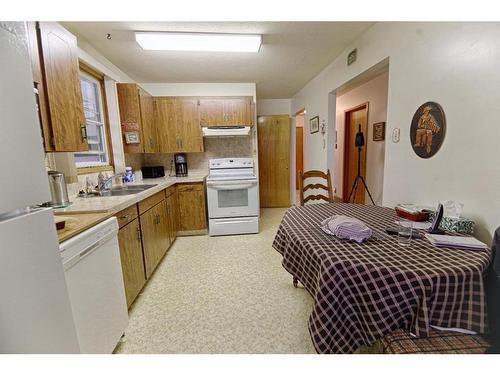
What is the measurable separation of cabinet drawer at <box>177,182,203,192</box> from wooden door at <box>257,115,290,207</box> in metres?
1.87

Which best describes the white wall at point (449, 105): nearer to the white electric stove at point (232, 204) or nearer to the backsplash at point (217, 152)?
the white electric stove at point (232, 204)

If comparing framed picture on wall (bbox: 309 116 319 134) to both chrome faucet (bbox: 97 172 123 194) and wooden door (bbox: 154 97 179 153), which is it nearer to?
wooden door (bbox: 154 97 179 153)

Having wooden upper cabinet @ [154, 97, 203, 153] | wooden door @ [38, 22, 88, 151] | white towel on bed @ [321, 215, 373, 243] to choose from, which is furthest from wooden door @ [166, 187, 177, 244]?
white towel on bed @ [321, 215, 373, 243]

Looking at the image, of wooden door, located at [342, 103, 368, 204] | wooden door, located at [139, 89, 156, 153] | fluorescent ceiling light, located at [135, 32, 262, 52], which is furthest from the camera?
wooden door, located at [342, 103, 368, 204]

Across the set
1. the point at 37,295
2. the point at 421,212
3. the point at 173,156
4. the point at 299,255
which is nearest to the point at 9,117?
the point at 37,295

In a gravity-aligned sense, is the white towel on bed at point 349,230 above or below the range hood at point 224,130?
below

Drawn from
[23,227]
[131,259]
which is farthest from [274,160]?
[23,227]

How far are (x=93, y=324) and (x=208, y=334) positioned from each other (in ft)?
2.32

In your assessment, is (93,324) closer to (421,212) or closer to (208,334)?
(208,334)

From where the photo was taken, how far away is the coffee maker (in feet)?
12.0

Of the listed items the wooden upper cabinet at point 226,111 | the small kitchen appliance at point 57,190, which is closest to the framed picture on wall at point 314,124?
the wooden upper cabinet at point 226,111

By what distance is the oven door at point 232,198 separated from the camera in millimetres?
3142

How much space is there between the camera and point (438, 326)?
877mm

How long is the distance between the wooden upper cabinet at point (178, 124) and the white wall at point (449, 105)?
8.05ft
